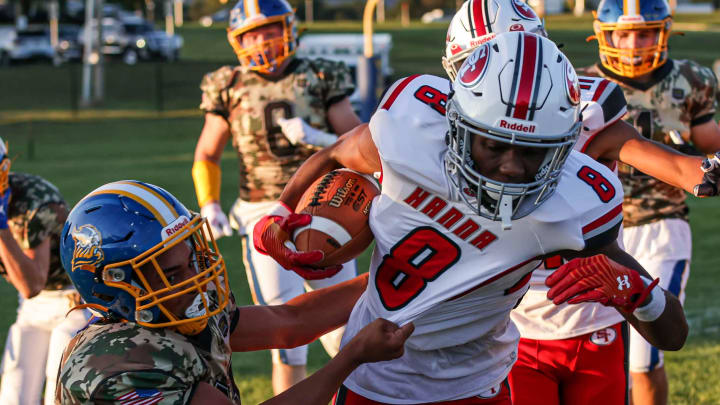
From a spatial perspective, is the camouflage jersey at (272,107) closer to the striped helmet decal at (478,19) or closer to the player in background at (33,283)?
the player in background at (33,283)

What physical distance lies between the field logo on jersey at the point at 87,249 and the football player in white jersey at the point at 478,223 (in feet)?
2.16

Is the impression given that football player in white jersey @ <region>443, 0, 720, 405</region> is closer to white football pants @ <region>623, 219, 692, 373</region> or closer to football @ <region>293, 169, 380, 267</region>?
football @ <region>293, 169, 380, 267</region>

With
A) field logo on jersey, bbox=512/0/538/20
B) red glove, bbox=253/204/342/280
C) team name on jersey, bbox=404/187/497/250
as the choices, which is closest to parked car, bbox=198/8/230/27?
field logo on jersey, bbox=512/0/538/20

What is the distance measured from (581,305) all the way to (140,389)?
2082 millimetres

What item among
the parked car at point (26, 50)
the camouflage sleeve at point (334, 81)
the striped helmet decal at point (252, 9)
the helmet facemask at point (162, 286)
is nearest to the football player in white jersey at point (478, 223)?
the helmet facemask at point (162, 286)

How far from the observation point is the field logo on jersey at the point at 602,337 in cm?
400

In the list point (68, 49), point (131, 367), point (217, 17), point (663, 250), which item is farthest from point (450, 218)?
point (217, 17)

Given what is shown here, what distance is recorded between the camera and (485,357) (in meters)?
3.20

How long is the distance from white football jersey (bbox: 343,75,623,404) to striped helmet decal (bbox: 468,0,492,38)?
1.92ft

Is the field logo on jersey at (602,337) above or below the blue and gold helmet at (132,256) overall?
below

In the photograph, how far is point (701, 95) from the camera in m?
5.50

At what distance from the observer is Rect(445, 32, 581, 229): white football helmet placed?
2.69m

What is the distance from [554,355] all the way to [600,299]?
4.36ft

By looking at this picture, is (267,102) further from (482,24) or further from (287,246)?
(287,246)
